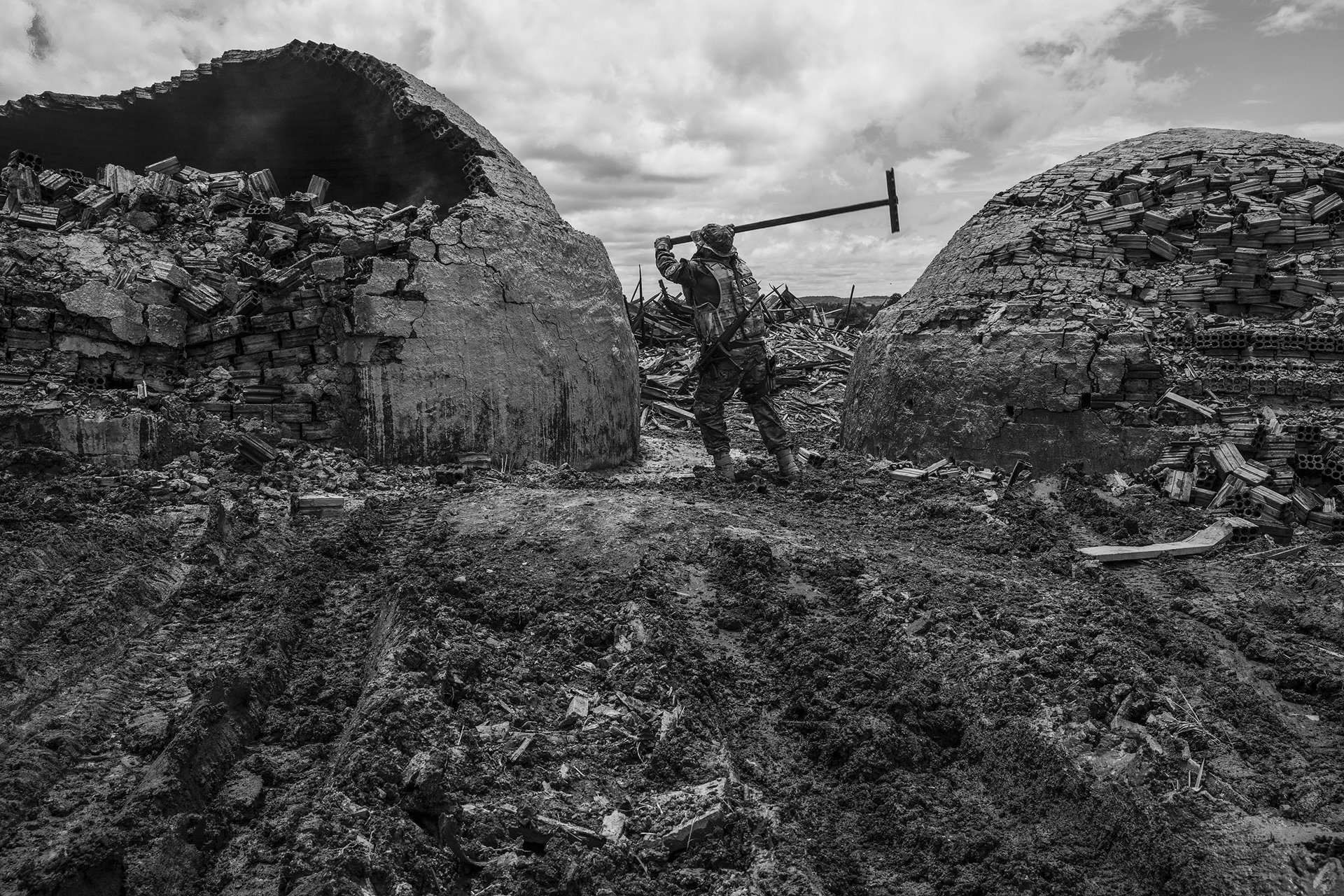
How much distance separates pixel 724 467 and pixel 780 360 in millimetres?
8011

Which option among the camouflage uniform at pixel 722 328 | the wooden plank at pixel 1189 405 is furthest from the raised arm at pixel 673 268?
the wooden plank at pixel 1189 405

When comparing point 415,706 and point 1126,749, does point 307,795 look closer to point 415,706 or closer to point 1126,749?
point 415,706

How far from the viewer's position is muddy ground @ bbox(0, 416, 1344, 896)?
287 cm

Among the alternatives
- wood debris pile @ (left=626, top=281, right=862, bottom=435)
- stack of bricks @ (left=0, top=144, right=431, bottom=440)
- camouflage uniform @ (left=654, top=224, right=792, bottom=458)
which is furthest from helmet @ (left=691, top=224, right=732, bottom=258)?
wood debris pile @ (left=626, top=281, right=862, bottom=435)

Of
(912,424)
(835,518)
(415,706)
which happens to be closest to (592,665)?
(415,706)

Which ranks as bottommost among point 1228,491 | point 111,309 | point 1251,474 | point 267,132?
point 1228,491

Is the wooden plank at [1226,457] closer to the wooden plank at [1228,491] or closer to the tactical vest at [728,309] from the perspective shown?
the wooden plank at [1228,491]

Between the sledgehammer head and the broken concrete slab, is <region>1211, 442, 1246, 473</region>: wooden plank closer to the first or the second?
the sledgehammer head

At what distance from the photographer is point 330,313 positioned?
23.5 feet

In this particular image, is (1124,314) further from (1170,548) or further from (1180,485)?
(1170,548)

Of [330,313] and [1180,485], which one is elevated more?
[330,313]

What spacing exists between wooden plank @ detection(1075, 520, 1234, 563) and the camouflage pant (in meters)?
2.98

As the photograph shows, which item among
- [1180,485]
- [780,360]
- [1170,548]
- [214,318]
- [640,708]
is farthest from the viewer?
[780,360]

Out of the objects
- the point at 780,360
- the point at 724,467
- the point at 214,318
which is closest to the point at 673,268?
the point at 724,467
